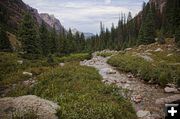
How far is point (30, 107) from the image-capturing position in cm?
1250

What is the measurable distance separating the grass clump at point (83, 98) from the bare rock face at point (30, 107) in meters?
0.47

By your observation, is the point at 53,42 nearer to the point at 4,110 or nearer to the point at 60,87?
the point at 60,87

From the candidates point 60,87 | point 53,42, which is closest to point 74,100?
point 60,87

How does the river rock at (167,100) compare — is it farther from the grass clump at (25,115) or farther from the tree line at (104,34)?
the tree line at (104,34)

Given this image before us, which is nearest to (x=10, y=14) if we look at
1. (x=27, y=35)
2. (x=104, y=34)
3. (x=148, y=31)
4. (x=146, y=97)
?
(x=104, y=34)

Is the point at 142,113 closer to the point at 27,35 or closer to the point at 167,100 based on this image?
the point at 167,100

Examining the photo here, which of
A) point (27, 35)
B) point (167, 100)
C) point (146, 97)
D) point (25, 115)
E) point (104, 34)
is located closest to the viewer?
point (25, 115)

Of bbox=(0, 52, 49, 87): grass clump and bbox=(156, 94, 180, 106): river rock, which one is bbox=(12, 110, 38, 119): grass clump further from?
bbox=(0, 52, 49, 87): grass clump

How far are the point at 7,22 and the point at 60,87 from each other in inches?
5223

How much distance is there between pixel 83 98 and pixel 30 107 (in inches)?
135

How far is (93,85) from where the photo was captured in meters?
18.9

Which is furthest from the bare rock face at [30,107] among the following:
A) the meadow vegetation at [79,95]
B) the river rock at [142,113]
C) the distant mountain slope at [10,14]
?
the distant mountain slope at [10,14]

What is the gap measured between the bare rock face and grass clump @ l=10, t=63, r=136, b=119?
0.47m

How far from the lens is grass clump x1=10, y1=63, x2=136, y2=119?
13.0 meters
